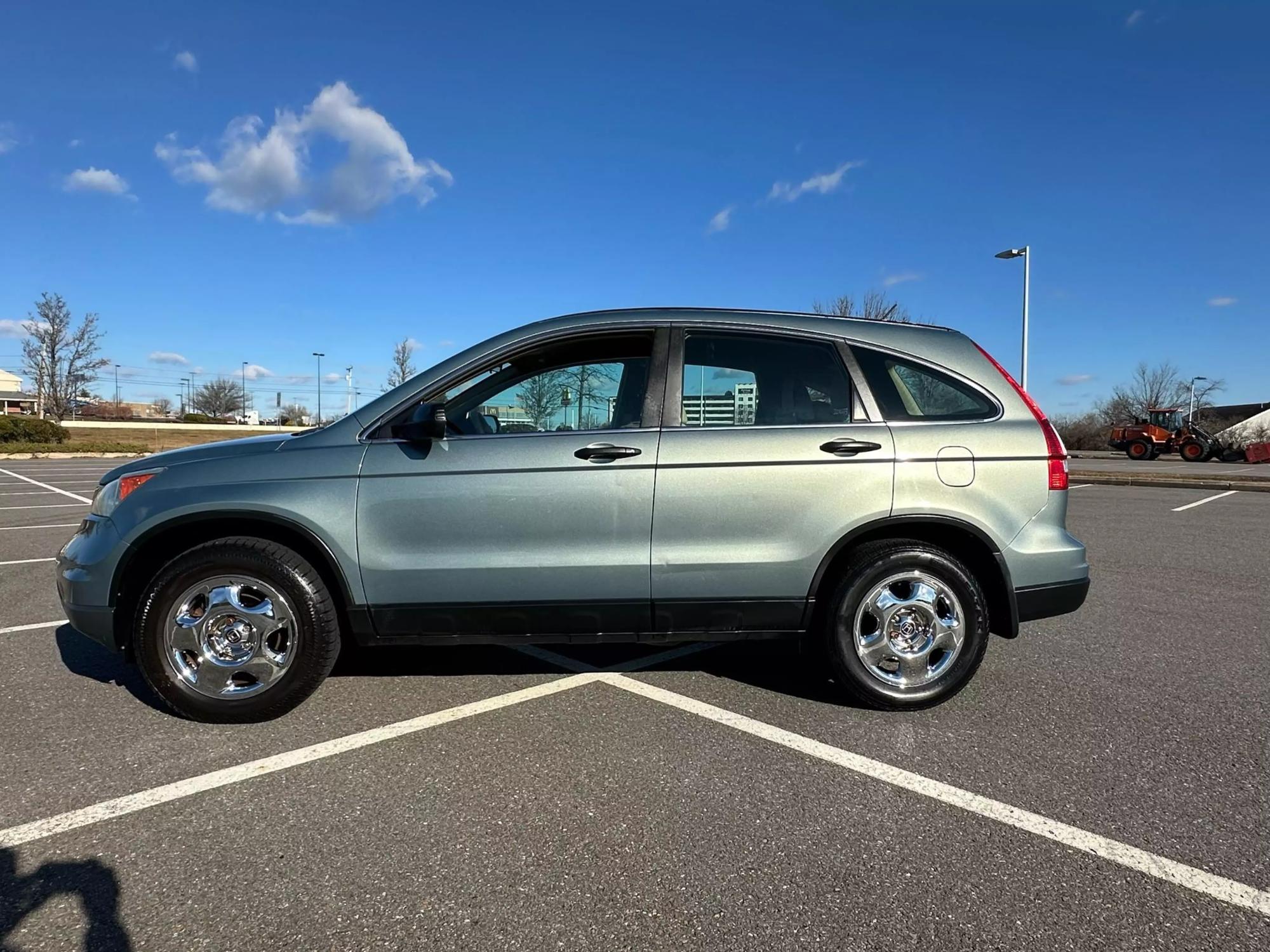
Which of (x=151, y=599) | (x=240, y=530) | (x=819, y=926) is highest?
(x=240, y=530)

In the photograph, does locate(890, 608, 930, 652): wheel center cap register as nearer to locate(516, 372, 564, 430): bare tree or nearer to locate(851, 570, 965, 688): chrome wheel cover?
locate(851, 570, 965, 688): chrome wheel cover

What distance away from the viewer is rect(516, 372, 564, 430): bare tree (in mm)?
3412

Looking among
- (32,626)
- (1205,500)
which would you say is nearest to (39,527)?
(32,626)

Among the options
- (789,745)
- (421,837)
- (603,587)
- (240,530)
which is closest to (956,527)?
(789,745)

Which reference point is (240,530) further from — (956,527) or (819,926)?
(956,527)

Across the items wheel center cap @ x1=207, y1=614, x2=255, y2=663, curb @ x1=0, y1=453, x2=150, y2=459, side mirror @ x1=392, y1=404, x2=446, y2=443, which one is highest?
side mirror @ x1=392, y1=404, x2=446, y2=443

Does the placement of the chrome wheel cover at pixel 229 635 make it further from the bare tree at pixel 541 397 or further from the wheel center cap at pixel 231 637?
the bare tree at pixel 541 397

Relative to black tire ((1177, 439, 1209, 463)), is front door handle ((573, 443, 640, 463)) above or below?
below

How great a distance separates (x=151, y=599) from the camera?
3.13 m

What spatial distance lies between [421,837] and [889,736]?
194cm

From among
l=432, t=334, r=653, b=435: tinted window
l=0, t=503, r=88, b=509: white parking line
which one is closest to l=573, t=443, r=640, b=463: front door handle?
l=432, t=334, r=653, b=435: tinted window

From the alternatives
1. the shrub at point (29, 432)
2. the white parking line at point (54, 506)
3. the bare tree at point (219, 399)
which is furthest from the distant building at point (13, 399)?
the white parking line at point (54, 506)

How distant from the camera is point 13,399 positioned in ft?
292

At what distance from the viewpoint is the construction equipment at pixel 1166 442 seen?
1217 inches
